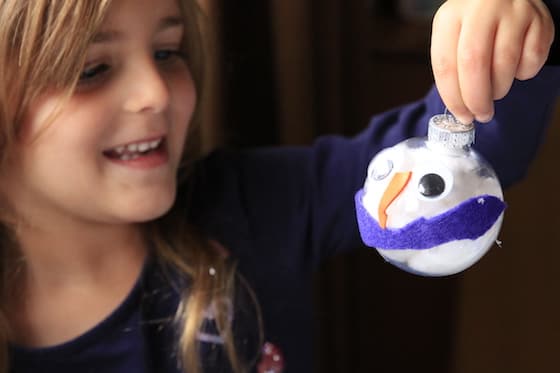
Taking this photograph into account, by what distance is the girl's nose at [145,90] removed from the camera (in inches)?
25.4

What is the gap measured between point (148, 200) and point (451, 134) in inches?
13.5

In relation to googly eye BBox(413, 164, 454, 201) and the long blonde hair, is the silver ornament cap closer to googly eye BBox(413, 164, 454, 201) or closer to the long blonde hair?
googly eye BBox(413, 164, 454, 201)

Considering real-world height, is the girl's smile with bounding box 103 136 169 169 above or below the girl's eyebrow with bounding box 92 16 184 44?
below

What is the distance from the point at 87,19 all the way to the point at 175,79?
0.12 metres

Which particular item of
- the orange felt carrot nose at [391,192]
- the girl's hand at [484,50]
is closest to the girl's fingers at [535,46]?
the girl's hand at [484,50]

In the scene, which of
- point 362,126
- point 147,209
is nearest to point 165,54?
point 147,209

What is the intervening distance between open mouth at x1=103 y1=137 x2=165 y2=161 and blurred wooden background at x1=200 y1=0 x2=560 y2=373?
0.24 metres

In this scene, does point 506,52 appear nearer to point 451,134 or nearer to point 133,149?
point 451,134

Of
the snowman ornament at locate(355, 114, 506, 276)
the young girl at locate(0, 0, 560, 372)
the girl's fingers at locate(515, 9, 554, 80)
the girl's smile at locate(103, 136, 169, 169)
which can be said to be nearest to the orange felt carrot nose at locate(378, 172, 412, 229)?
the snowman ornament at locate(355, 114, 506, 276)

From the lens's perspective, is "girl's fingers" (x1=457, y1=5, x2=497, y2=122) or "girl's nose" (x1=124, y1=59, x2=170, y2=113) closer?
"girl's fingers" (x1=457, y1=5, x2=497, y2=122)

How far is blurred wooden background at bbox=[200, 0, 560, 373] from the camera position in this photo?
96 cm

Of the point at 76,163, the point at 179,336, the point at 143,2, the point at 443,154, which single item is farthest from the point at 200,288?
the point at 443,154

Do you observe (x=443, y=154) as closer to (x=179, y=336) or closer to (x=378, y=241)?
(x=378, y=241)

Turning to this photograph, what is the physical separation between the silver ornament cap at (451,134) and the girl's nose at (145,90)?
29 cm
